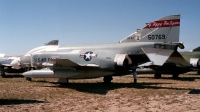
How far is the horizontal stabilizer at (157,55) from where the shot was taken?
36.2 feet

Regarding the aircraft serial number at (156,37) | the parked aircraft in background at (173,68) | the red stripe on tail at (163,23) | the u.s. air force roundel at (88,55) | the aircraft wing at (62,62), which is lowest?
the parked aircraft in background at (173,68)

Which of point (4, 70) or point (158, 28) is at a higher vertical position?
point (158, 28)

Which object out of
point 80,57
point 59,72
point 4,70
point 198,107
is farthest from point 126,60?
point 4,70

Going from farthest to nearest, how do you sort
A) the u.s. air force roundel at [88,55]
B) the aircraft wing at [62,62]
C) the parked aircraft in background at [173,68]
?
the parked aircraft in background at [173,68], the u.s. air force roundel at [88,55], the aircraft wing at [62,62]

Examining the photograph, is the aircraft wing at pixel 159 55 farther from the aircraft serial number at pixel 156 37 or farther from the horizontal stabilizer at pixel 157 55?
the aircraft serial number at pixel 156 37

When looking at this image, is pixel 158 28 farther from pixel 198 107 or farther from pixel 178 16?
pixel 198 107

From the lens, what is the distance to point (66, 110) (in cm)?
744

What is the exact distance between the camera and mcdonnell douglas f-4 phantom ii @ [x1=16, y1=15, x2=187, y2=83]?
12547mm

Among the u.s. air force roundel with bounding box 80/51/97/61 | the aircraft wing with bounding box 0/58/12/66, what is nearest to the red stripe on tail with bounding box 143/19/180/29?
the u.s. air force roundel with bounding box 80/51/97/61

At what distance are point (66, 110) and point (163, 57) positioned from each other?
6.17 metres

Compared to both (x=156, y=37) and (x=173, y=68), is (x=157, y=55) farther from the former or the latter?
(x=173, y=68)

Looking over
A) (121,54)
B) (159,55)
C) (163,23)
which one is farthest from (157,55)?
(121,54)

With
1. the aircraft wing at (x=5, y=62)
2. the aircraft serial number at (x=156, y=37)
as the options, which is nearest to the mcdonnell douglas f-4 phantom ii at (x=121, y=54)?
the aircraft serial number at (x=156, y=37)

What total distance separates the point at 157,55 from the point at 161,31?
203 cm
